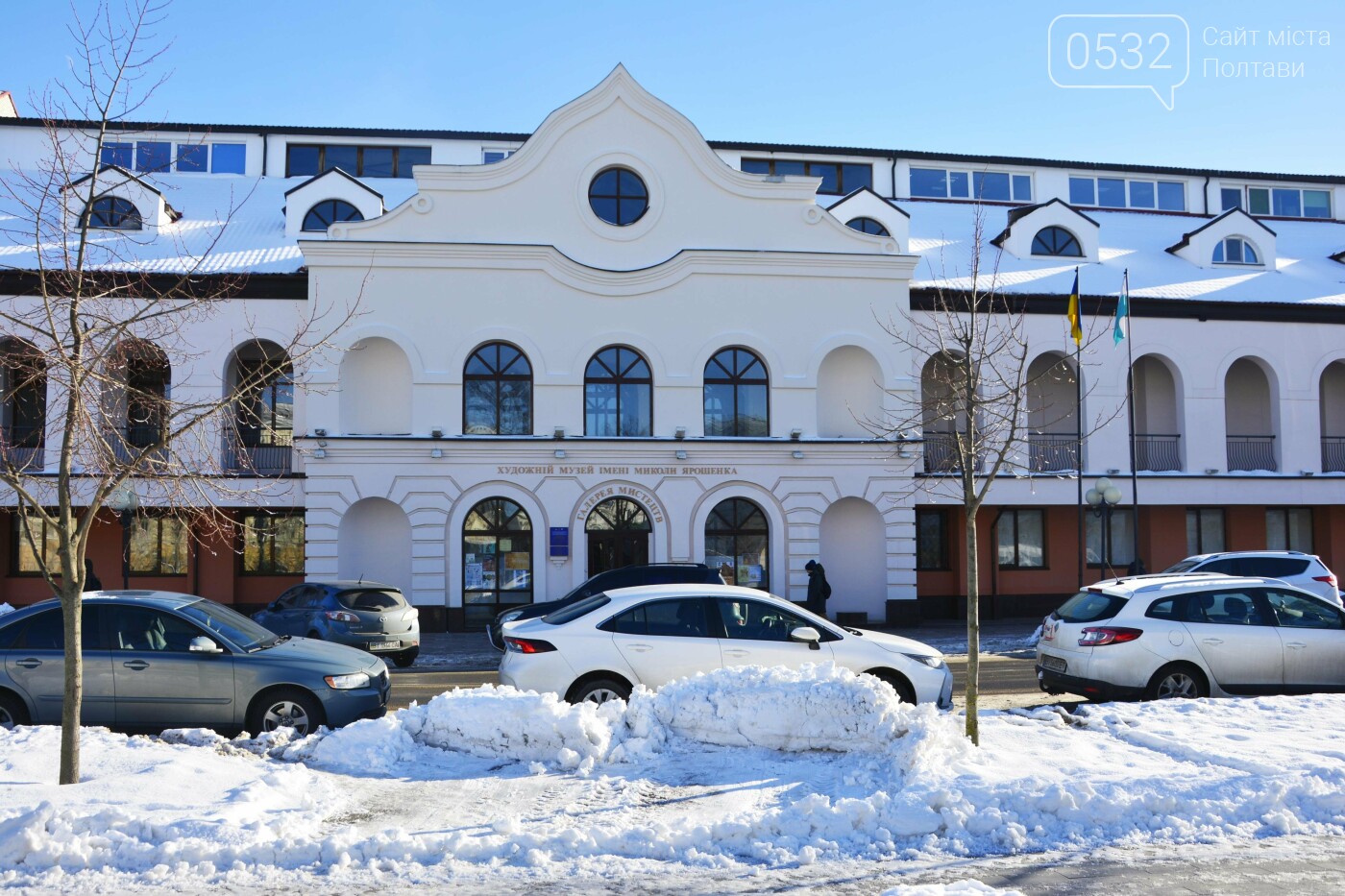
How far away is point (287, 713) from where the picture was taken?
1020 cm

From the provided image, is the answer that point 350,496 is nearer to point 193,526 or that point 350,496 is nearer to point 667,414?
point 193,526

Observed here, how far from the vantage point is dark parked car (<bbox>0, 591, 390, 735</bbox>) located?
10.0m

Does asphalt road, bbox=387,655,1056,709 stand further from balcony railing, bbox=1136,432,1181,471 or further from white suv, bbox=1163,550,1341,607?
balcony railing, bbox=1136,432,1181,471

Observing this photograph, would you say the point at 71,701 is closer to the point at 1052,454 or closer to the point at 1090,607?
the point at 1090,607

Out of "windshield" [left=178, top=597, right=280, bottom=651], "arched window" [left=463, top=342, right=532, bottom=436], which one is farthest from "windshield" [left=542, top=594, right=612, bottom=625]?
"arched window" [left=463, top=342, right=532, bottom=436]

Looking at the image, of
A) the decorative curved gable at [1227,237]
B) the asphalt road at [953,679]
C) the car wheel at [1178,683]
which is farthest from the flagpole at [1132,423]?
the car wheel at [1178,683]

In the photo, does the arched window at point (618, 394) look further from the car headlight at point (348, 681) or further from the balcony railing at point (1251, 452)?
the balcony railing at point (1251, 452)

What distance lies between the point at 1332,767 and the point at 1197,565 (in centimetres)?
1323

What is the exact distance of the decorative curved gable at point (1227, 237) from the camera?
30.5 meters

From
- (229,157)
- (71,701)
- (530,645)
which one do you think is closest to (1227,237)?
(530,645)

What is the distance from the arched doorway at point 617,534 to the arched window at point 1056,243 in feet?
47.8

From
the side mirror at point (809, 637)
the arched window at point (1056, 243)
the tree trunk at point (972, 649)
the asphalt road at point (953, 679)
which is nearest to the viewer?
the tree trunk at point (972, 649)

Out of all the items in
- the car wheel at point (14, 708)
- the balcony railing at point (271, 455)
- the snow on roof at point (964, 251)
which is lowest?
the car wheel at point (14, 708)

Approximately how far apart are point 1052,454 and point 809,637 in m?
18.5
